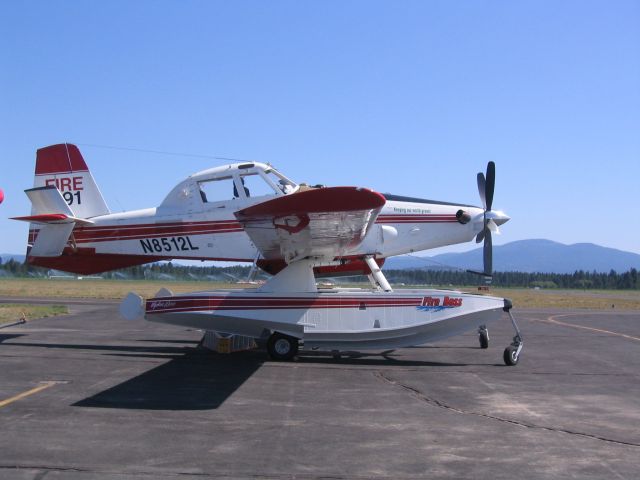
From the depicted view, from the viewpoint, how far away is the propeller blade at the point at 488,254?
13.1 m

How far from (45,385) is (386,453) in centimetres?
511

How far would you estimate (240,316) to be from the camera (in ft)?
37.9

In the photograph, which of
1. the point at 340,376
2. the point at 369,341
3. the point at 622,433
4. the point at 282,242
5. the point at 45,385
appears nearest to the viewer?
the point at 622,433

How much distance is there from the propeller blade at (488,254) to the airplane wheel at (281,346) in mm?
4289

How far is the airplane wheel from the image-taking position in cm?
1178

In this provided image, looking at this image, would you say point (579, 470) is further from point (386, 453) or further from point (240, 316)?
point (240, 316)

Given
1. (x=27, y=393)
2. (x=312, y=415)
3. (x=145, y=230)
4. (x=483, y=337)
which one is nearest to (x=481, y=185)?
(x=483, y=337)

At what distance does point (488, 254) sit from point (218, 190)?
567 cm

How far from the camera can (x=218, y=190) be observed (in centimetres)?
1316

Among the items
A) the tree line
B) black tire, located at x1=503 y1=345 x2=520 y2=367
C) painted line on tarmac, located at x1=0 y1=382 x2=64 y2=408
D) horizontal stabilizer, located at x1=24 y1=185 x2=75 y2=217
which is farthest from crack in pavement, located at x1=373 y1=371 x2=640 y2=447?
the tree line

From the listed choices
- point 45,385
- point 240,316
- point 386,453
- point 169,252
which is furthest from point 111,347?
point 386,453

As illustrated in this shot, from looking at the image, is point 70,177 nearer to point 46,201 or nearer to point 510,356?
point 46,201

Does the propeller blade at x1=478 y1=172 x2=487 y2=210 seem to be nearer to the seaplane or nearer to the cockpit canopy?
the seaplane

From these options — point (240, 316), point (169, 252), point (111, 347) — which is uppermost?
point (169, 252)
